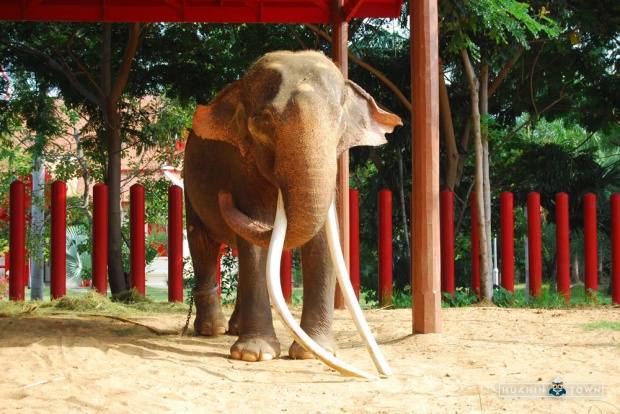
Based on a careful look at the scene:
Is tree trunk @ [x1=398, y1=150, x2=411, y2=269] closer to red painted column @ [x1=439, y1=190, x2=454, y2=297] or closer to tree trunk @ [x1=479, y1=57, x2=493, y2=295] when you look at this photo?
tree trunk @ [x1=479, y1=57, x2=493, y2=295]

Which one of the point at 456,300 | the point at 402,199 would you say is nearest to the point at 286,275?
the point at 456,300

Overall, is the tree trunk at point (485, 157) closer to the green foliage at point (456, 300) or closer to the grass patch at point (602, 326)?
the green foliage at point (456, 300)

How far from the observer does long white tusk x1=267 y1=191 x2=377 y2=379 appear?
14.3 feet

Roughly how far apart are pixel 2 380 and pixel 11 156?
12.7 meters

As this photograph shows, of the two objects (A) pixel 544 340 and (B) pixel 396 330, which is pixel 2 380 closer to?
(B) pixel 396 330

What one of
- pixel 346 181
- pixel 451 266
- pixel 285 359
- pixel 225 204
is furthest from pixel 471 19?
pixel 285 359

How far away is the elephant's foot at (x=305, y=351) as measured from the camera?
5.36m

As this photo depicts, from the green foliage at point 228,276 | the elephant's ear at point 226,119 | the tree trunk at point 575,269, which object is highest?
the elephant's ear at point 226,119

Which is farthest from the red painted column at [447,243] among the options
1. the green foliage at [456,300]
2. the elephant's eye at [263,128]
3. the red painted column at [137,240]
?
the elephant's eye at [263,128]

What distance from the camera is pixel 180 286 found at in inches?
374

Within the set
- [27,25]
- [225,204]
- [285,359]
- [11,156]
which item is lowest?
[285,359]

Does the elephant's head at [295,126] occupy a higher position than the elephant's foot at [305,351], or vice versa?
the elephant's head at [295,126]

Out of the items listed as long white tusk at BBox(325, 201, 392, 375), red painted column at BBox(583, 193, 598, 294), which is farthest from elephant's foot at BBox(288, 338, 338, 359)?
red painted column at BBox(583, 193, 598, 294)

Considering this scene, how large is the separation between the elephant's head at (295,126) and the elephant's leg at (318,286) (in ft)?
1.13
